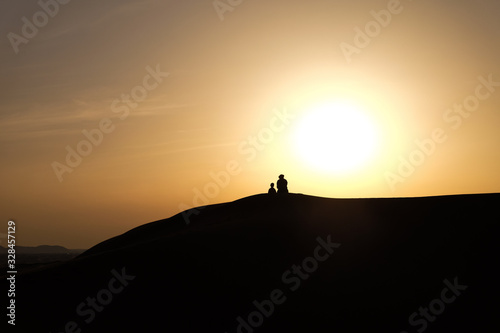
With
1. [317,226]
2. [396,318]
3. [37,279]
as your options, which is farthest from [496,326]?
[37,279]

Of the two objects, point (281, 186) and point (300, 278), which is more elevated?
point (281, 186)

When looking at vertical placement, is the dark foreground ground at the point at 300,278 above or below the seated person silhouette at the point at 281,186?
below

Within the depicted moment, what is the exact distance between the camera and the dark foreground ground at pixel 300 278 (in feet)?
59.7

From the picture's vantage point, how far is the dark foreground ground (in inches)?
716

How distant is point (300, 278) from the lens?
2045 cm

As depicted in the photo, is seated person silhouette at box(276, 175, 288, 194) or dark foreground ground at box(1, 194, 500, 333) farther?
seated person silhouette at box(276, 175, 288, 194)

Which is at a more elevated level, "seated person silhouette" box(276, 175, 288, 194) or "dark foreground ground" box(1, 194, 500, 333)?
"seated person silhouette" box(276, 175, 288, 194)

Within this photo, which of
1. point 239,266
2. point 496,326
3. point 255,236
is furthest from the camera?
point 255,236

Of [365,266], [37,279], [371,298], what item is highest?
[37,279]

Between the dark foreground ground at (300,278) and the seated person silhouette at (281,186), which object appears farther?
the seated person silhouette at (281,186)

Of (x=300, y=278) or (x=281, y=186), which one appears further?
(x=281, y=186)

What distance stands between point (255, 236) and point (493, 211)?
9735 millimetres

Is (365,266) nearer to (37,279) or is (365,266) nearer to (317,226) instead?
(317,226)

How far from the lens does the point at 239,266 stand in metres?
21.3
